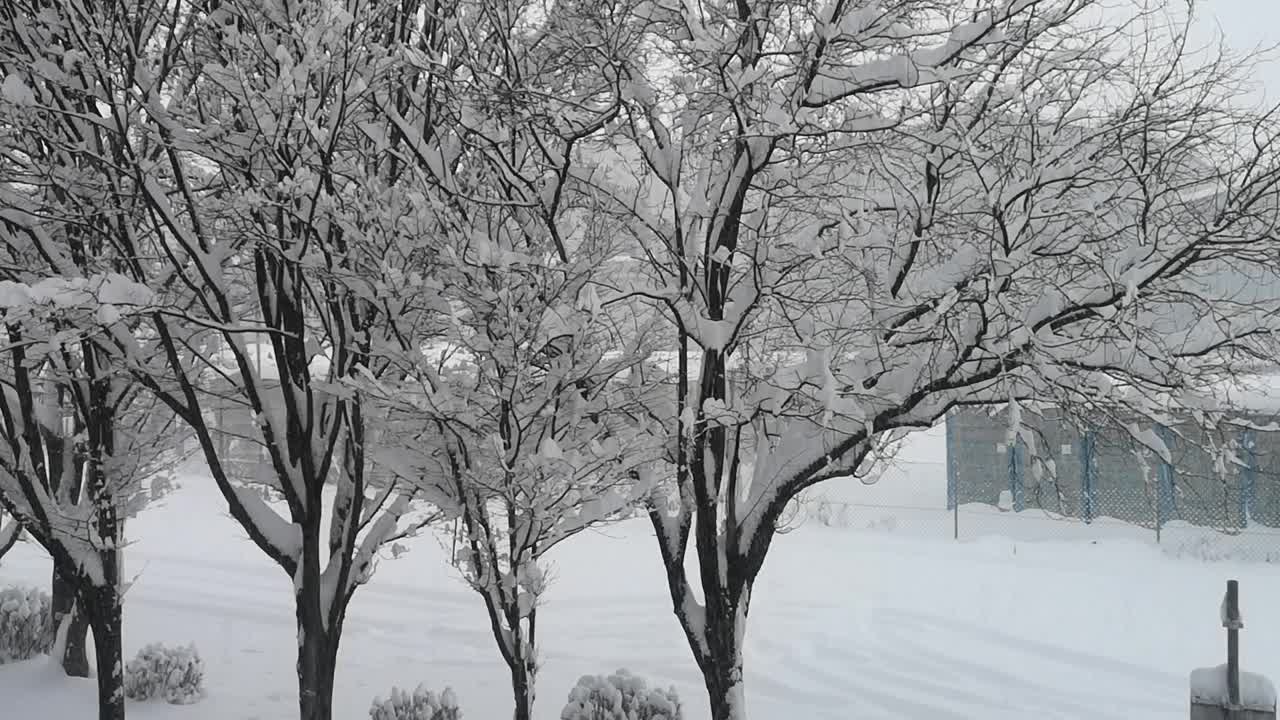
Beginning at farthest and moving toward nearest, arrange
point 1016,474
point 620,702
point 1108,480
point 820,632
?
point 1016,474
point 1108,480
point 820,632
point 620,702

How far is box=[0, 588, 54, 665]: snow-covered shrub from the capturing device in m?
10.8

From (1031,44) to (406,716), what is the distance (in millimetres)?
6383

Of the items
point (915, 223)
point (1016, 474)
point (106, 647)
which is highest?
point (915, 223)

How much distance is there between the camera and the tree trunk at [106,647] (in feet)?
24.3

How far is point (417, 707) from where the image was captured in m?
7.82

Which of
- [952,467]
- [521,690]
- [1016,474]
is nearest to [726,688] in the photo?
[521,690]

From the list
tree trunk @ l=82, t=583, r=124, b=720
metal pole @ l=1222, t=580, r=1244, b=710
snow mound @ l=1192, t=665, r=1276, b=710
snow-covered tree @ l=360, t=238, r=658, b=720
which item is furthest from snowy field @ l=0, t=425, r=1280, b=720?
metal pole @ l=1222, t=580, r=1244, b=710

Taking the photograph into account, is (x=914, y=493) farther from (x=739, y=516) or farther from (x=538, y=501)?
(x=538, y=501)

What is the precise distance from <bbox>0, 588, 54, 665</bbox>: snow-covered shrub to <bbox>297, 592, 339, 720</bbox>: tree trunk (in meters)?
6.03

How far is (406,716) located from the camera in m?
7.72

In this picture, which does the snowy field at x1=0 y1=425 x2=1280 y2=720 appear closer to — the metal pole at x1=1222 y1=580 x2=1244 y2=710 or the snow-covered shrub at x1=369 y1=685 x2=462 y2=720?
the snow-covered shrub at x1=369 y1=685 x2=462 y2=720

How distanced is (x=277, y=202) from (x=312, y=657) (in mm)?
2975

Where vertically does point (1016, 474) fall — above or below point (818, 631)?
above

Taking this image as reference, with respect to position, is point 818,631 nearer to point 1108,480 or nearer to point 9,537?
point 1108,480
